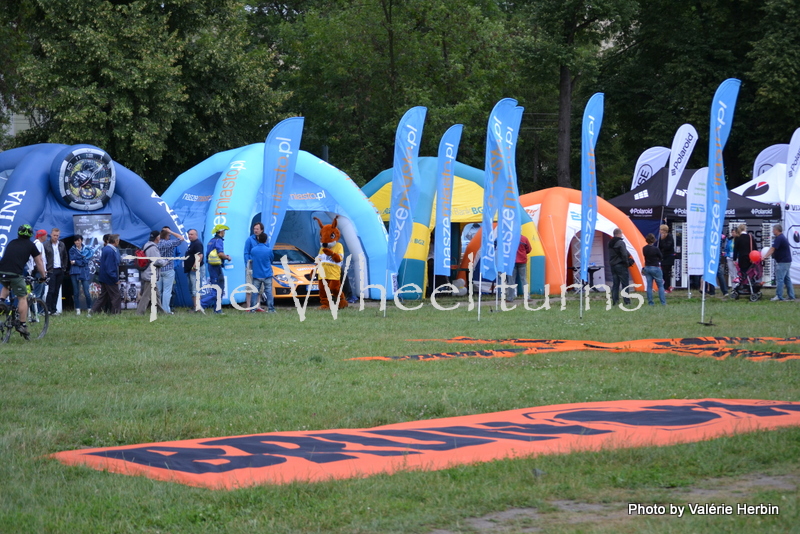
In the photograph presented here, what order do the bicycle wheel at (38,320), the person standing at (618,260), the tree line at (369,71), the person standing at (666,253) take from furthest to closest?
the tree line at (369,71)
the person standing at (666,253)
the person standing at (618,260)
the bicycle wheel at (38,320)

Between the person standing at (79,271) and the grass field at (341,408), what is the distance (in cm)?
256

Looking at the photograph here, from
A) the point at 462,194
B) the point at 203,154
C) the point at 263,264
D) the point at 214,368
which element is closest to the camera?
the point at 214,368

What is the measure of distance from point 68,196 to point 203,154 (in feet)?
32.3

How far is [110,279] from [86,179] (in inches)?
112

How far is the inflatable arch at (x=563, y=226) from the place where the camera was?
2427 cm

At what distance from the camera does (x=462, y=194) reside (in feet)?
82.7

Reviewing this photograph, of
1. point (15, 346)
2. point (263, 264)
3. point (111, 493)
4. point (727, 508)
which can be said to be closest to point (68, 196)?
point (263, 264)

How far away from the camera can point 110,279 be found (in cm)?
1756

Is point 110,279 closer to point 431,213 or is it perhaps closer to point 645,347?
point 431,213

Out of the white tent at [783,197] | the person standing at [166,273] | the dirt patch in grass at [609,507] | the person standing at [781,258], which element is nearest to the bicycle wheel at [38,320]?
the person standing at [166,273]

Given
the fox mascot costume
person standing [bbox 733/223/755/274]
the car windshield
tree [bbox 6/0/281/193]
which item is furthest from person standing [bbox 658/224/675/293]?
tree [bbox 6/0/281/193]

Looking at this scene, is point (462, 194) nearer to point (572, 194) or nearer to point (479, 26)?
point (572, 194)

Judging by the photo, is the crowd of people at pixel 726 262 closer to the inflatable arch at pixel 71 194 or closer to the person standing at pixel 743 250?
the person standing at pixel 743 250

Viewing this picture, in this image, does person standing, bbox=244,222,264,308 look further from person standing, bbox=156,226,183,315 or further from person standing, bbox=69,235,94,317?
person standing, bbox=69,235,94,317
